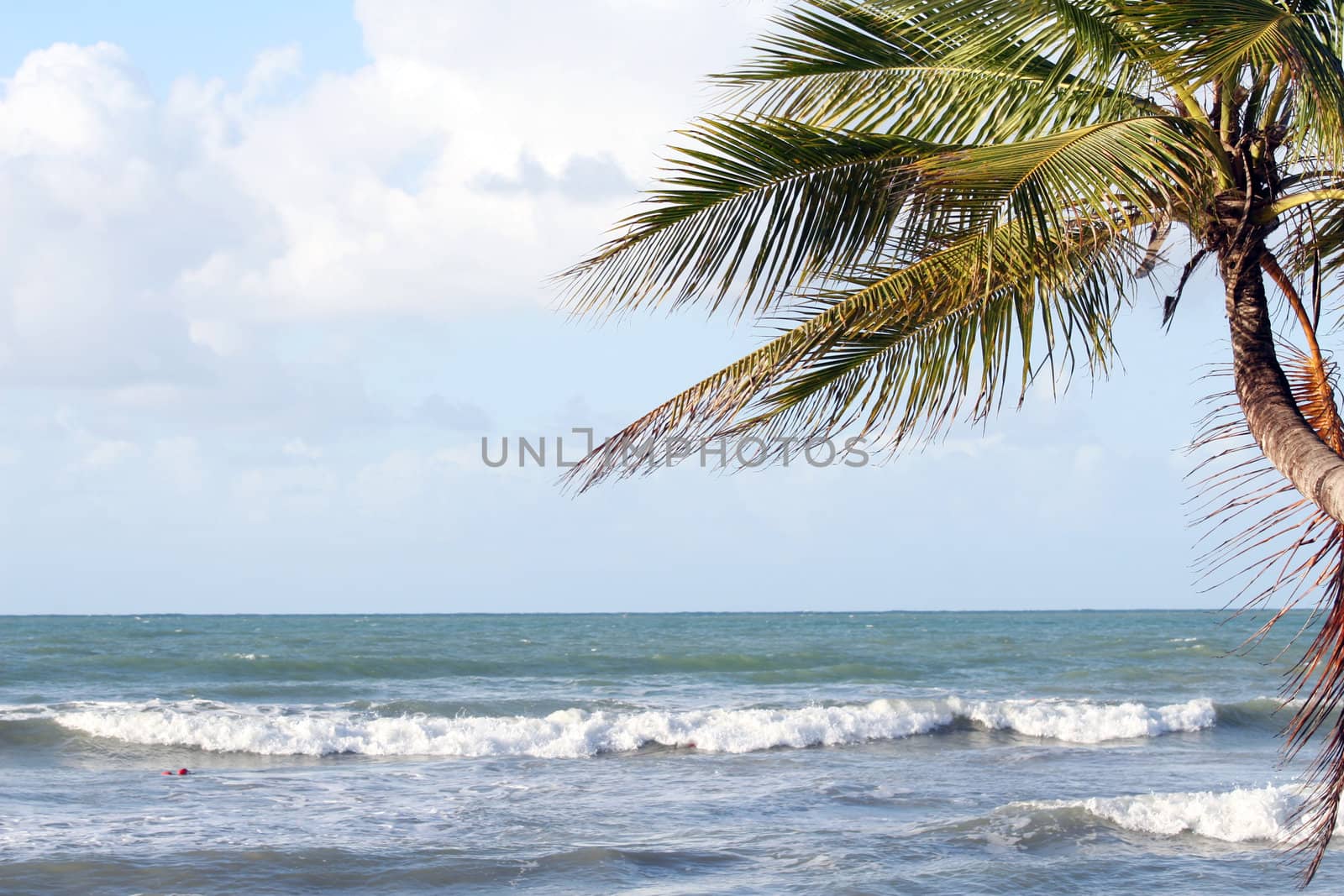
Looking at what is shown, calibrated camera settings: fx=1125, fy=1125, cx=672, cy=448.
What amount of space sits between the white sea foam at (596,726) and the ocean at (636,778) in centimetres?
6

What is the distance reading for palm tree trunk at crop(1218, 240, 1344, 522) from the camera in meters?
2.80

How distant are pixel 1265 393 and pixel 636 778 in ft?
35.9

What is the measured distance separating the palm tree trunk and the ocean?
226 inches

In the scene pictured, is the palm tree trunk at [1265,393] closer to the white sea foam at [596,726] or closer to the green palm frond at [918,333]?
the green palm frond at [918,333]

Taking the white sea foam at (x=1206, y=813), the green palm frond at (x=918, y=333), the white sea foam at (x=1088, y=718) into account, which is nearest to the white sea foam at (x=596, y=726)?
the white sea foam at (x=1088, y=718)

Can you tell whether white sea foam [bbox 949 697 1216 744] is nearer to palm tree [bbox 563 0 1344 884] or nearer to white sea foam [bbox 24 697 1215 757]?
white sea foam [bbox 24 697 1215 757]

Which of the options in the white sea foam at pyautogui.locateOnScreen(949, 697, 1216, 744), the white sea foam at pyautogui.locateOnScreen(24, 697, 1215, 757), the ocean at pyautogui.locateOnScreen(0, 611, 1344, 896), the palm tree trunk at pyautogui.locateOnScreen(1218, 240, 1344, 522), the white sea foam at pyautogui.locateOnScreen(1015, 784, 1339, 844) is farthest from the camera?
the white sea foam at pyautogui.locateOnScreen(949, 697, 1216, 744)

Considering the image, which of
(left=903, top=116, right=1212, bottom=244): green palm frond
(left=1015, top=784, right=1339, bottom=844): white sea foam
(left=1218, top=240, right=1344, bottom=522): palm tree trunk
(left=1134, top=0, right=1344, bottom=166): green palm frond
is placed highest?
(left=1134, top=0, right=1344, bottom=166): green palm frond

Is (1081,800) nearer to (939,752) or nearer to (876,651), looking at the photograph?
(939,752)

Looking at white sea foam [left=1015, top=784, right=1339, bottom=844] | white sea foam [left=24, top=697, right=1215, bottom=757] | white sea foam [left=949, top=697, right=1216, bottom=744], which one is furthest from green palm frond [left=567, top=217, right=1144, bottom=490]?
white sea foam [left=949, top=697, right=1216, bottom=744]

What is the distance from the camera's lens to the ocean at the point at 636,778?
8.54 meters

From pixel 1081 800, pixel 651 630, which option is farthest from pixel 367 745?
pixel 651 630

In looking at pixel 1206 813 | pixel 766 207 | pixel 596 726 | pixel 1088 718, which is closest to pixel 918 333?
pixel 766 207

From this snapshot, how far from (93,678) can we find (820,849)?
68.3 ft
